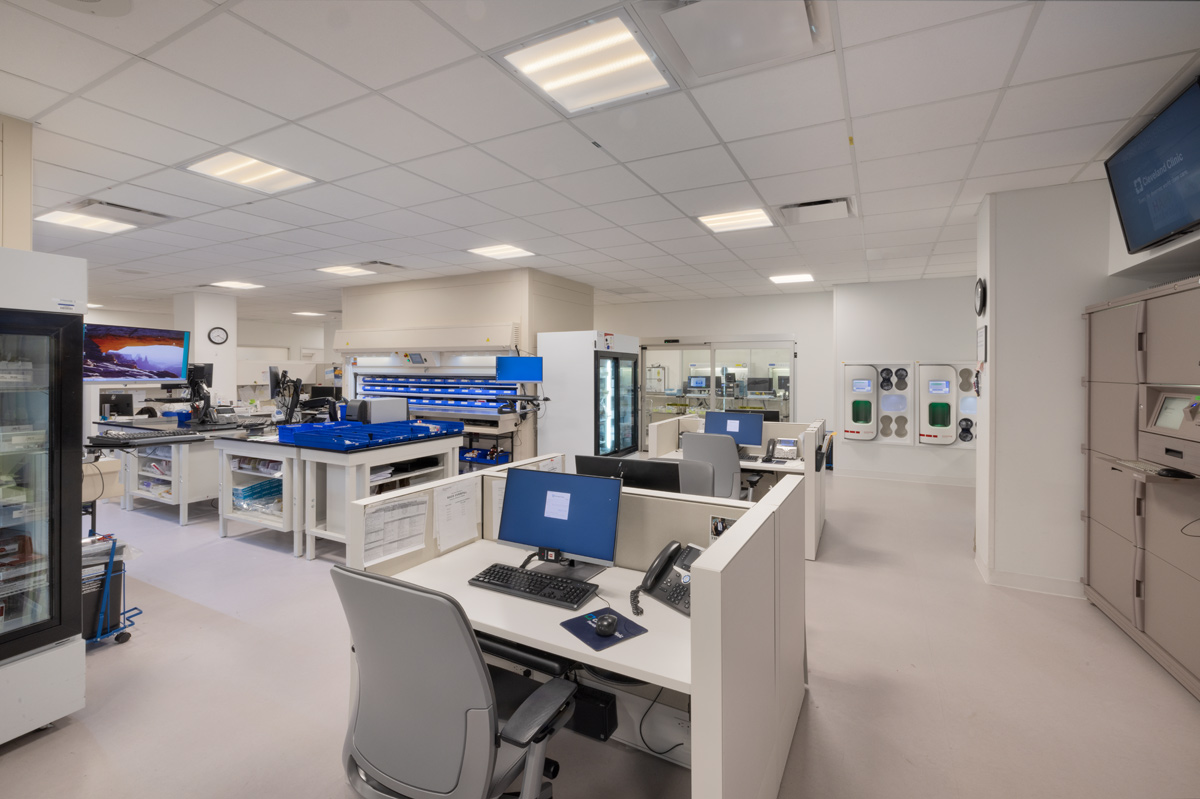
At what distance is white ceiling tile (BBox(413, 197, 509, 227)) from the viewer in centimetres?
405

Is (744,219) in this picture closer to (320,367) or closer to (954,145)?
(954,145)

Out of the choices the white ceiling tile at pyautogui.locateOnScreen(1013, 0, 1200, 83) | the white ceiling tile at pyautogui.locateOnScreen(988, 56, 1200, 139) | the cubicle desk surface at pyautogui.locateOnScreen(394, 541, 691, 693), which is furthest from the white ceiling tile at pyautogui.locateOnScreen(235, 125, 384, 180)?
the white ceiling tile at pyautogui.locateOnScreen(988, 56, 1200, 139)

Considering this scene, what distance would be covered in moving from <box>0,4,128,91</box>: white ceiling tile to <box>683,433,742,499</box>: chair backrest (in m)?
3.97

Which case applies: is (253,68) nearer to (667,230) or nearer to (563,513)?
(563,513)

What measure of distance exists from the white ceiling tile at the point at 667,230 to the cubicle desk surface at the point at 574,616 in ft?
10.9

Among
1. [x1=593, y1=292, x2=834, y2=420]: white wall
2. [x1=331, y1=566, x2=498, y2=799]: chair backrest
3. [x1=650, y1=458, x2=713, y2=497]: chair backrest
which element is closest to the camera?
[x1=331, y1=566, x2=498, y2=799]: chair backrest

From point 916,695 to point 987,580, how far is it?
1.83 meters

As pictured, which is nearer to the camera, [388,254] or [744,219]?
[744,219]

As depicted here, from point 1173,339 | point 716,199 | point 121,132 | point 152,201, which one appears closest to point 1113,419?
point 1173,339

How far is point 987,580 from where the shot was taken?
12.3ft

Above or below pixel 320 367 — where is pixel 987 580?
below

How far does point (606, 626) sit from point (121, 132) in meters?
3.69

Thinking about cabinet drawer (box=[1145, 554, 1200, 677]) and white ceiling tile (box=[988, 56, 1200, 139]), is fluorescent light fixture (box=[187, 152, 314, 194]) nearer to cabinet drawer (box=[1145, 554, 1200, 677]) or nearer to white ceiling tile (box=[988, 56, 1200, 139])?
white ceiling tile (box=[988, 56, 1200, 139])

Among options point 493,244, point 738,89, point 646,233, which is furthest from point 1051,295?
point 493,244
